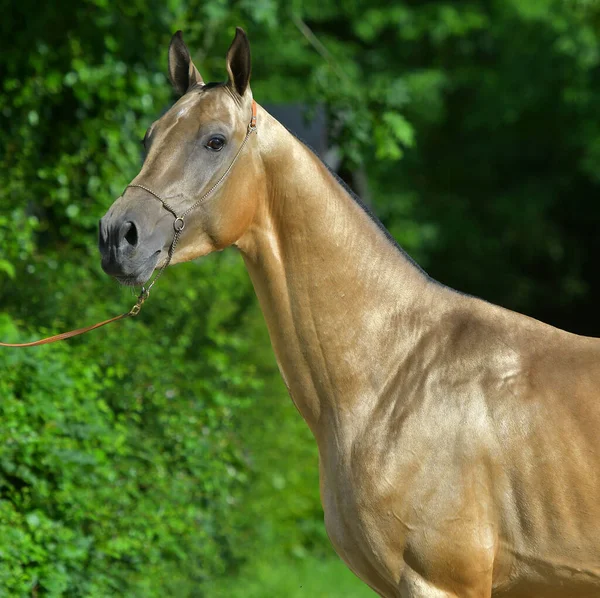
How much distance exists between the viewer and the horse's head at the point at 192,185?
120 inches

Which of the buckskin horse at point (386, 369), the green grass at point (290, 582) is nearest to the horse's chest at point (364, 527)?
the buckskin horse at point (386, 369)

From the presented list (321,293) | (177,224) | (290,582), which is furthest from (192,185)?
(290,582)

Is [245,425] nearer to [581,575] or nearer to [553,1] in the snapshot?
[581,575]

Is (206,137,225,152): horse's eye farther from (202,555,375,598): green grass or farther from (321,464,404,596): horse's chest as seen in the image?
(202,555,375,598): green grass

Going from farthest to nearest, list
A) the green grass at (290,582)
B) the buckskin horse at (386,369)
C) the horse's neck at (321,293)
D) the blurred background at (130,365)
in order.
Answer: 1. the green grass at (290,582)
2. the blurred background at (130,365)
3. the horse's neck at (321,293)
4. the buckskin horse at (386,369)

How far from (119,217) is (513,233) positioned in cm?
1294

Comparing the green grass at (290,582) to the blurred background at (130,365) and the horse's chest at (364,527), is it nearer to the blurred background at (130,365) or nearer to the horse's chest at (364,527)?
the blurred background at (130,365)

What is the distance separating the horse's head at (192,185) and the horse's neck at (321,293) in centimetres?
10

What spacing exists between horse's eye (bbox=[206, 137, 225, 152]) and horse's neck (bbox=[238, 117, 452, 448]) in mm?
164

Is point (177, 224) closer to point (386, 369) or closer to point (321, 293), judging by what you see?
point (321, 293)

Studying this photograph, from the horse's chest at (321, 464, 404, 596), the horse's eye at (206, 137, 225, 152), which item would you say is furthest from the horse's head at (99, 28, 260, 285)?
the horse's chest at (321, 464, 404, 596)

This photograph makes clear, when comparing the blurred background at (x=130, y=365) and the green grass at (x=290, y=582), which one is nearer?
the blurred background at (x=130, y=365)

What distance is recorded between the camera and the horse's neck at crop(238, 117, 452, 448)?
3293mm

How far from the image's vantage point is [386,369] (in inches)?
129
